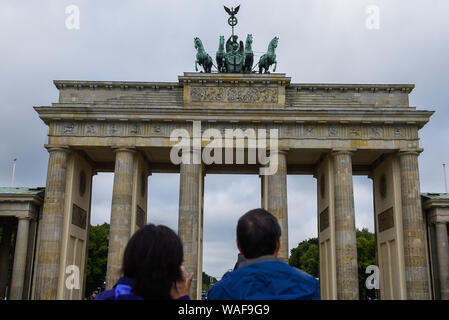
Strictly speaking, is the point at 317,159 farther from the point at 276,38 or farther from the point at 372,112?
the point at 276,38

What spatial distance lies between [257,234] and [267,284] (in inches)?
18.5

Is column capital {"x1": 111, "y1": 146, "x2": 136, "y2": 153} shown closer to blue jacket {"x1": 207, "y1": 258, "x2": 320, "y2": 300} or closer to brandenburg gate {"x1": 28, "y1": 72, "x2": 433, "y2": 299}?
brandenburg gate {"x1": 28, "y1": 72, "x2": 433, "y2": 299}

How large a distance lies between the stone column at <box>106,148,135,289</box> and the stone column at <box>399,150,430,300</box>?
66.7 feet

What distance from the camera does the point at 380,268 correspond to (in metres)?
39.4

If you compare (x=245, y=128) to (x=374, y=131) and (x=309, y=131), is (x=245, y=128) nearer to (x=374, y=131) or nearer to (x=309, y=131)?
(x=309, y=131)

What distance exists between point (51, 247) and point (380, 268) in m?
26.2

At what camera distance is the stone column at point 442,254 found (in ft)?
116

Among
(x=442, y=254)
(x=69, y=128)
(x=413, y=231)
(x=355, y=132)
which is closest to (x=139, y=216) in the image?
(x=69, y=128)

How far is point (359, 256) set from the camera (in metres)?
76.1

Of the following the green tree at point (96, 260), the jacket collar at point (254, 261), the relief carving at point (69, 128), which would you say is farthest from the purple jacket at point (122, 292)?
the green tree at point (96, 260)

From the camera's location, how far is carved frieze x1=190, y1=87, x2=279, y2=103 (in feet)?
121

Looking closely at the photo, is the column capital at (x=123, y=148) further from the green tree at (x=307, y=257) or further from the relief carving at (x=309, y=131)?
the green tree at (x=307, y=257)
